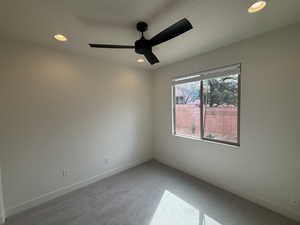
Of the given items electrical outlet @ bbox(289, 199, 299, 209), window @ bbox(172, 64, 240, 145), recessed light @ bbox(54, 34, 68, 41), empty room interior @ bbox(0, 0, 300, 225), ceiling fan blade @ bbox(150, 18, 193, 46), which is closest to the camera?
ceiling fan blade @ bbox(150, 18, 193, 46)

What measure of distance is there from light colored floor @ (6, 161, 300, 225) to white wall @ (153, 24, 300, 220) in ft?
0.86

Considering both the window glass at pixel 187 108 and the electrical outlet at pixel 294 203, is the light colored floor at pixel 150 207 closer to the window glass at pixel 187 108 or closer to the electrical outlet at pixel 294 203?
the electrical outlet at pixel 294 203

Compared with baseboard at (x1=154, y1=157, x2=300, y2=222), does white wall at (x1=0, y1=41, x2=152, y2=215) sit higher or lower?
higher

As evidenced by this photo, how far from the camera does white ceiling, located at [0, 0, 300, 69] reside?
138cm

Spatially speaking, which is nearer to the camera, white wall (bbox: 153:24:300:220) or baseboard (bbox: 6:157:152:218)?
white wall (bbox: 153:24:300:220)

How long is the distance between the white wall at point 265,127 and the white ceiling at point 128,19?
0.77 feet

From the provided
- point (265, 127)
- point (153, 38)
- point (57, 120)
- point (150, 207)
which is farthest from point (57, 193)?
point (265, 127)

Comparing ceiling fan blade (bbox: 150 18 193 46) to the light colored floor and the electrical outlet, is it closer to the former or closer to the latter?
the light colored floor

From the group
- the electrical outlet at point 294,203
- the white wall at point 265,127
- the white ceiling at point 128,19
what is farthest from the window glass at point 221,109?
the electrical outlet at point 294,203

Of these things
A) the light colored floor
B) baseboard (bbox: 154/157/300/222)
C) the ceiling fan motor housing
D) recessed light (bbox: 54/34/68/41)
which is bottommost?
the light colored floor

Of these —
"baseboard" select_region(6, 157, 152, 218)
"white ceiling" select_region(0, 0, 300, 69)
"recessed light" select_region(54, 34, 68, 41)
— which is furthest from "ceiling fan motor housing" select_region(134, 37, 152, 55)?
"baseboard" select_region(6, 157, 152, 218)

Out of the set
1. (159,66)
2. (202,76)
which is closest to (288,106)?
(202,76)

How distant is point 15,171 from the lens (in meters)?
1.96

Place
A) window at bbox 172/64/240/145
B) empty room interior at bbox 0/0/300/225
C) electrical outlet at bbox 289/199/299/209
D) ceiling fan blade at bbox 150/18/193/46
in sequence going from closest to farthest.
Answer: ceiling fan blade at bbox 150/18/193/46
empty room interior at bbox 0/0/300/225
electrical outlet at bbox 289/199/299/209
window at bbox 172/64/240/145
